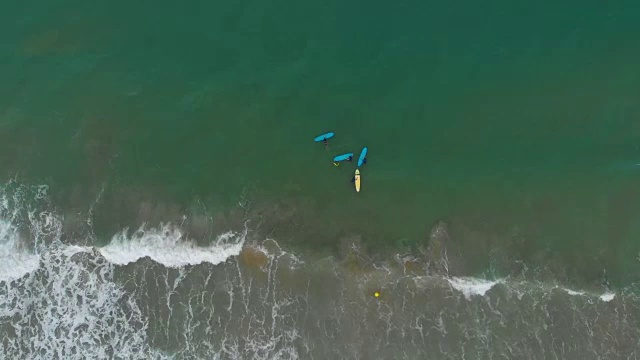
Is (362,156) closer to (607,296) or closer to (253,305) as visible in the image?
(253,305)

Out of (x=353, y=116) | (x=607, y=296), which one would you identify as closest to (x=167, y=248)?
(x=353, y=116)

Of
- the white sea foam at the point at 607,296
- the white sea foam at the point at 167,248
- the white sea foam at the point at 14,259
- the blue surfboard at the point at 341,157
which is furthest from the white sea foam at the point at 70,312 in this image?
the white sea foam at the point at 607,296

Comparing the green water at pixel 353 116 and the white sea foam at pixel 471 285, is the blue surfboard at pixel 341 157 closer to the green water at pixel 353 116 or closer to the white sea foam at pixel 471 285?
the green water at pixel 353 116

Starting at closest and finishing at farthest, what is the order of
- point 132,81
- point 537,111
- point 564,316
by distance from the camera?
point 564,316 < point 537,111 < point 132,81

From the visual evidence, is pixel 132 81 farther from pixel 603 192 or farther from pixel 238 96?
pixel 603 192

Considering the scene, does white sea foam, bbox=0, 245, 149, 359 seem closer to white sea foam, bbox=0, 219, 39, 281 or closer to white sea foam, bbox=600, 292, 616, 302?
white sea foam, bbox=0, 219, 39, 281

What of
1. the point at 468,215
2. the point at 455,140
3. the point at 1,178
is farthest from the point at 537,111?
the point at 1,178
